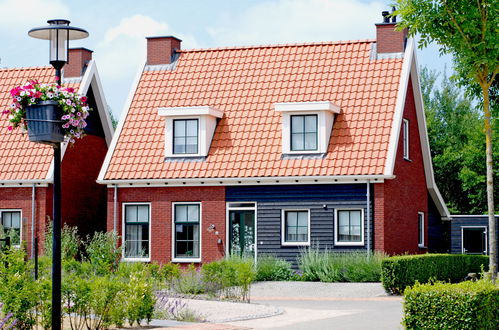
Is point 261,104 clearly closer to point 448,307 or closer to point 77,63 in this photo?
point 77,63

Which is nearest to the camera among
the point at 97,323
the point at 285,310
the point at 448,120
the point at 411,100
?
the point at 97,323

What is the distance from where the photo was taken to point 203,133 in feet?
104

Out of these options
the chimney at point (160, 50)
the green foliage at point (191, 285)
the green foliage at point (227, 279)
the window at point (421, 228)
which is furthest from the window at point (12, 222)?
the window at point (421, 228)

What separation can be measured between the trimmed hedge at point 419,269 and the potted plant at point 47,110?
11.8 meters

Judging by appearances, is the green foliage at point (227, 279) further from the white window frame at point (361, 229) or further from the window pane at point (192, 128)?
the window pane at point (192, 128)

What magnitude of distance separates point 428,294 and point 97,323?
5.81 meters

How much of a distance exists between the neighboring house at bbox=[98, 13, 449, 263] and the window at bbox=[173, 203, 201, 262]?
4cm

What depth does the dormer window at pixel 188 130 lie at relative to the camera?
31656 mm

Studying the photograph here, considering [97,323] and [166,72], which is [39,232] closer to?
[166,72]

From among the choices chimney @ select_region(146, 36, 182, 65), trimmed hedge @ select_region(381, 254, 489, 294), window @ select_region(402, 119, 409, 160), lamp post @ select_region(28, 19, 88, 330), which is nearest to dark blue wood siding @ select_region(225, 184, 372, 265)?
trimmed hedge @ select_region(381, 254, 489, 294)

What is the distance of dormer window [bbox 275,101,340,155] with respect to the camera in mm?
30328

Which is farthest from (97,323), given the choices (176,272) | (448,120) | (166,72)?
(448,120)

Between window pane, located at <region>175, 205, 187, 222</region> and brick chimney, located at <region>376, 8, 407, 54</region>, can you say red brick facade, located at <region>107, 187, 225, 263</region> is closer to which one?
window pane, located at <region>175, 205, 187, 222</region>

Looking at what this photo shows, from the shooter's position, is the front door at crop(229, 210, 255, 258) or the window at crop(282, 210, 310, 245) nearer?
the window at crop(282, 210, 310, 245)
